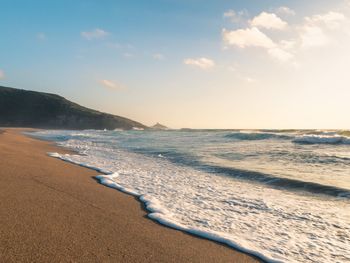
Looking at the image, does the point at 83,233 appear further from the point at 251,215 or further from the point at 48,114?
the point at 48,114

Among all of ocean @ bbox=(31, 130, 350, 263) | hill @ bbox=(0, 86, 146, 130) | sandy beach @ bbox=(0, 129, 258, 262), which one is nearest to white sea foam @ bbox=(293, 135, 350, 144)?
ocean @ bbox=(31, 130, 350, 263)

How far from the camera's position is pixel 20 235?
3262 mm

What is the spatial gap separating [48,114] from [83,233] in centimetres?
10833

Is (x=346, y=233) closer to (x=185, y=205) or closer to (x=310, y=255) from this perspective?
(x=310, y=255)

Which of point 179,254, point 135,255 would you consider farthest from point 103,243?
point 179,254

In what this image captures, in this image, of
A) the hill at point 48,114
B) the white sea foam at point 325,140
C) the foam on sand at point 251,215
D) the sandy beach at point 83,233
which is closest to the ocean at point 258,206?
the foam on sand at point 251,215

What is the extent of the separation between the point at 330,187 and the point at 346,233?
3619 mm

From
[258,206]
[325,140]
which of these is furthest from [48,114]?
[258,206]

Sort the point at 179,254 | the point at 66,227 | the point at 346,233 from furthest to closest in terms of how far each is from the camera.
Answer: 1. the point at 346,233
2. the point at 66,227
3. the point at 179,254

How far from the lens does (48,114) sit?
103m

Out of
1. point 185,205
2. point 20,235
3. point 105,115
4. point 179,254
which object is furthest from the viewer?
point 105,115

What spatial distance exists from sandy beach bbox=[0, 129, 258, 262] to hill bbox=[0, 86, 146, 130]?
93089 mm

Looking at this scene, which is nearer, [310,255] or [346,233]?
[310,255]

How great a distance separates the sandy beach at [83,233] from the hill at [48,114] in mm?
93089
